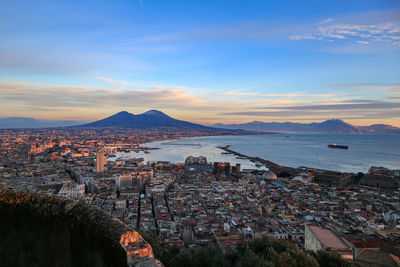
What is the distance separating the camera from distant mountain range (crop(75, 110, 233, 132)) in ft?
428

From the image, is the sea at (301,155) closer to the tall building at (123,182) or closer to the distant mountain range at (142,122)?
the tall building at (123,182)

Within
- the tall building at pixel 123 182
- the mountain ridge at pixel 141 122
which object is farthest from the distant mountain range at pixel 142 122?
the tall building at pixel 123 182

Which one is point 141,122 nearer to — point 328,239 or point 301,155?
point 301,155

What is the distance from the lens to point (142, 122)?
13712 centimetres

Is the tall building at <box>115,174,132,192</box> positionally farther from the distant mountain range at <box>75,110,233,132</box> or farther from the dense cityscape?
the distant mountain range at <box>75,110,233,132</box>

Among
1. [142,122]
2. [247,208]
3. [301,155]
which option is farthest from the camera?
[142,122]

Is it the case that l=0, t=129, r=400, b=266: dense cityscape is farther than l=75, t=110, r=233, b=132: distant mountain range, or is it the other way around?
l=75, t=110, r=233, b=132: distant mountain range

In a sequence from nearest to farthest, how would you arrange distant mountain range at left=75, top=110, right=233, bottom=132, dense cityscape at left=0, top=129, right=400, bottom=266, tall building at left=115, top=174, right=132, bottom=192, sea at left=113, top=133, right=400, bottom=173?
dense cityscape at left=0, top=129, right=400, bottom=266
tall building at left=115, top=174, right=132, bottom=192
sea at left=113, top=133, right=400, bottom=173
distant mountain range at left=75, top=110, right=233, bottom=132

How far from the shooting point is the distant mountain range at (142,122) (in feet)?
428

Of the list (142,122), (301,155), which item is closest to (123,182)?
(301,155)

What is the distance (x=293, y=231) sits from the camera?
32.2 ft

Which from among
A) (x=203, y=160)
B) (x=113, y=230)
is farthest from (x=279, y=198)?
(x=203, y=160)

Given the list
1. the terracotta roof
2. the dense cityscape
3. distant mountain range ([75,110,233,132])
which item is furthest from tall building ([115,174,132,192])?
distant mountain range ([75,110,233,132])

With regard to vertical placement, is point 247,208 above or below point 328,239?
below
